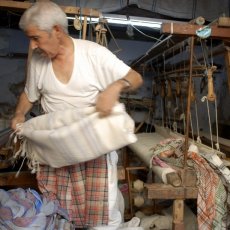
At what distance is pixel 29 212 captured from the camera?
1.66 meters

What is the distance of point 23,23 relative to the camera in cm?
152

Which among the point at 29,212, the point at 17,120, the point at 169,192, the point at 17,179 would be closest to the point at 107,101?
the point at 17,120

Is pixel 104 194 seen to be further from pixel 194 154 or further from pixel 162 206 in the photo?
pixel 162 206

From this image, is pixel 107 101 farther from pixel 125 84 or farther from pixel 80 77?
pixel 80 77

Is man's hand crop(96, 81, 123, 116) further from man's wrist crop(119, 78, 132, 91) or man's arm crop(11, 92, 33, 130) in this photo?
man's arm crop(11, 92, 33, 130)

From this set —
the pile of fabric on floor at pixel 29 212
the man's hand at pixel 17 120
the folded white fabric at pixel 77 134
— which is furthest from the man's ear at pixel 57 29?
the pile of fabric on floor at pixel 29 212

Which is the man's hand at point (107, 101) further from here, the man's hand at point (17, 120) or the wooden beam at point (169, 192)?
the wooden beam at point (169, 192)

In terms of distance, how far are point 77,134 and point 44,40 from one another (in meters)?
0.51

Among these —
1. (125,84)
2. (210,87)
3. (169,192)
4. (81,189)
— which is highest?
(125,84)

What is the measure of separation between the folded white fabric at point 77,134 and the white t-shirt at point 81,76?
0.46ft

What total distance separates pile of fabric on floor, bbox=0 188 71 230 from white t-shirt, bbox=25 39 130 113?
1.81 feet

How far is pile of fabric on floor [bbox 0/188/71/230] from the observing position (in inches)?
62.8

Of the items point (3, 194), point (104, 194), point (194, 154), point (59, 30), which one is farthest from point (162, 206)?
point (59, 30)

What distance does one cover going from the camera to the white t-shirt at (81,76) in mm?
1600
